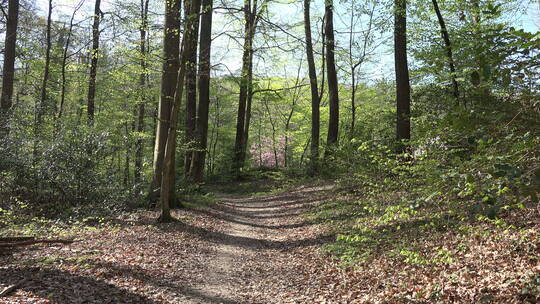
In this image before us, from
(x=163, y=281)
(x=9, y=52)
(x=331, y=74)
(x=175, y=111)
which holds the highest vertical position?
(x=331, y=74)

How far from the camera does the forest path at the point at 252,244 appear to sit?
20.2ft

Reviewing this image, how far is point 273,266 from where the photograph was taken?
24.9ft

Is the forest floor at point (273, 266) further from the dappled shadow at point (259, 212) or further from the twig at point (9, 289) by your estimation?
the dappled shadow at point (259, 212)

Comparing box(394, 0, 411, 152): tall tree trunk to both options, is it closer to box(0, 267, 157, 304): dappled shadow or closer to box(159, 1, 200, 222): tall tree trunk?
box(159, 1, 200, 222): tall tree trunk

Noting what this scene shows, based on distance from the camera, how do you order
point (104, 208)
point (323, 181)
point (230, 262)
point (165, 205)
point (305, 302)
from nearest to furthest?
point (305, 302) < point (230, 262) < point (165, 205) < point (104, 208) < point (323, 181)

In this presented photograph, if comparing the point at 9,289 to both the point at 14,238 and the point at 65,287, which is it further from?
the point at 14,238

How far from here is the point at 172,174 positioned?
1160 centimetres

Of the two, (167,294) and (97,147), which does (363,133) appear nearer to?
(97,147)

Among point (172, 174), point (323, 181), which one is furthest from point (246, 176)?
point (172, 174)

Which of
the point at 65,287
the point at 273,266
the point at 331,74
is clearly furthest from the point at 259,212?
the point at 65,287

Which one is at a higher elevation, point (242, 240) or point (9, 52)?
point (9, 52)

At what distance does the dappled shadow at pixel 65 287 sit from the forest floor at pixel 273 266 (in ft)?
0.04

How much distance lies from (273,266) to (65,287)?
12.9 feet

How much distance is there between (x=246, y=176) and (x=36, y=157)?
45.9 ft
